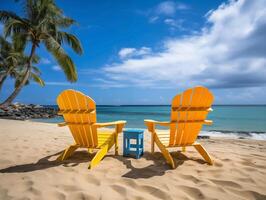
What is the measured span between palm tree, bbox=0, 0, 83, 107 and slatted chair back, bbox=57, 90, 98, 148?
6.15m

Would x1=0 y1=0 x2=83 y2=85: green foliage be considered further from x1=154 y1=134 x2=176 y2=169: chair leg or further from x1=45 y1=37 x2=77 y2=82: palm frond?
x1=154 y1=134 x2=176 y2=169: chair leg

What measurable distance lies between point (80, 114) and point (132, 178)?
4.00ft

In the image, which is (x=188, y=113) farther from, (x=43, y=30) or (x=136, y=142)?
(x=43, y=30)

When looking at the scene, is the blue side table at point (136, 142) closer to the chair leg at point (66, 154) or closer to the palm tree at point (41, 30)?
the chair leg at point (66, 154)

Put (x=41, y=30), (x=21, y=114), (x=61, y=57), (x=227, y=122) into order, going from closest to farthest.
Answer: (x=41, y=30), (x=61, y=57), (x=227, y=122), (x=21, y=114)

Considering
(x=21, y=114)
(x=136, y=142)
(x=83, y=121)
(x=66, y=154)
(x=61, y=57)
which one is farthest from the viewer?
(x=21, y=114)

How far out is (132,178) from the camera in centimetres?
241

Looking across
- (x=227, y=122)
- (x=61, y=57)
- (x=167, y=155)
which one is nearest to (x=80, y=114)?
(x=167, y=155)

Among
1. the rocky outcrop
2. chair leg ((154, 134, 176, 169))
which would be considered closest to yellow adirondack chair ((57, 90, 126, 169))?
chair leg ((154, 134, 176, 169))

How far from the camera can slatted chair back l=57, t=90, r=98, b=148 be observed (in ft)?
9.51

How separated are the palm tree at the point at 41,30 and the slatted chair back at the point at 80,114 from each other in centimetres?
615

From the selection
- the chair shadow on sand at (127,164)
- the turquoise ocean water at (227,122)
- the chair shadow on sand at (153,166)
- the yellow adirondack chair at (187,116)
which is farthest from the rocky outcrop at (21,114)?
the yellow adirondack chair at (187,116)

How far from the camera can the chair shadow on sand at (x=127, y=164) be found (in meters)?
2.61

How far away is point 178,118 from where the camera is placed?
291 cm
